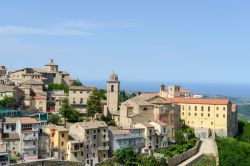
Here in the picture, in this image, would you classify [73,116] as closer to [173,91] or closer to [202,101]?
[202,101]

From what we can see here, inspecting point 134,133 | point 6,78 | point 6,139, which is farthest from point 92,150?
point 6,78

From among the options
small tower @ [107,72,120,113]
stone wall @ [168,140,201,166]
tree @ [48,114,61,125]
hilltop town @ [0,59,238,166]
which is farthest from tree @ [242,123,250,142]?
tree @ [48,114,61,125]

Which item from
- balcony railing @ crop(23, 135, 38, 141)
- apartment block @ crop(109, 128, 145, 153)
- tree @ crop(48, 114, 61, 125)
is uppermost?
tree @ crop(48, 114, 61, 125)

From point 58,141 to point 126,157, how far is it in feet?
29.7

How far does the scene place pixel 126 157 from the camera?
57188mm

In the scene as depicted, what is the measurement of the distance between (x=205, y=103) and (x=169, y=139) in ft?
47.8

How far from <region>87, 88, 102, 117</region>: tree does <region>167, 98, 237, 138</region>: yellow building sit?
1999 centimetres

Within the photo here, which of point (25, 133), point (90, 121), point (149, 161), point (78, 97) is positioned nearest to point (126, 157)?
point (149, 161)

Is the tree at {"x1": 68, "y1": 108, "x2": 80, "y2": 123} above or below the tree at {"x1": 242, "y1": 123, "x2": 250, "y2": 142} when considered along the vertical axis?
above

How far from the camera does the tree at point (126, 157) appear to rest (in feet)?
187

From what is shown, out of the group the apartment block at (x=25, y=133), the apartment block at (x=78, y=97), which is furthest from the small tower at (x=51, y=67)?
the apartment block at (x=25, y=133)

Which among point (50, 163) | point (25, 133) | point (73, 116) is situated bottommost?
point (50, 163)

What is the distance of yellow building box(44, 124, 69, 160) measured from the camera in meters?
54.9

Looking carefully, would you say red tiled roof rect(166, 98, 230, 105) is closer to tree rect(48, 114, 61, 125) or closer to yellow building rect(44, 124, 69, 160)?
tree rect(48, 114, 61, 125)
